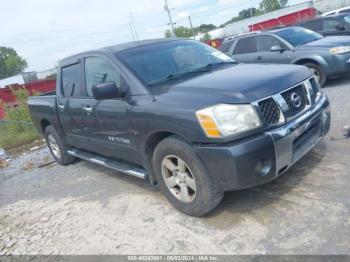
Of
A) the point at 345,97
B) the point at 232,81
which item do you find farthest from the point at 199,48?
the point at 345,97

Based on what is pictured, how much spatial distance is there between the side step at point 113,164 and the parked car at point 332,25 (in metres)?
9.14

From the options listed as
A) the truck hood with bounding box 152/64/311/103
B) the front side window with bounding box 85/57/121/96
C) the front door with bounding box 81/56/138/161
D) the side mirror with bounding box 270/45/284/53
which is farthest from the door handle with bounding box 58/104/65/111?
the side mirror with bounding box 270/45/284/53

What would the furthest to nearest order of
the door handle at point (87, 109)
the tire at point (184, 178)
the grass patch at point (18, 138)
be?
the grass patch at point (18, 138) → the door handle at point (87, 109) → the tire at point (184, 178)

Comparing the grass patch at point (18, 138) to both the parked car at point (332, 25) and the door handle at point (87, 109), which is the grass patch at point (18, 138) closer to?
the door handle at point (87, 109)

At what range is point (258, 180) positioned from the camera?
3.31m

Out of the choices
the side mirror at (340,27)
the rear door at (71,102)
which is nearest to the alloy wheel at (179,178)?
the rear door at (71,102)

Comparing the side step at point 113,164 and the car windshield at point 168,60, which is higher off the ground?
the car windshield at point 168,60

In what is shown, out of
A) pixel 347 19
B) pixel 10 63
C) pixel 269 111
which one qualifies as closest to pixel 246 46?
pixel 347 19

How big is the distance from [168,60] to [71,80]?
185 cm

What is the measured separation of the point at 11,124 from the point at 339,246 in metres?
11.5

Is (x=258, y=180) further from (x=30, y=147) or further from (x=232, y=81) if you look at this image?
(x=30, y=147)

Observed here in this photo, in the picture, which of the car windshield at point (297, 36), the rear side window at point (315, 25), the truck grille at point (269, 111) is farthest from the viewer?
the rear side window at point (315, 25)

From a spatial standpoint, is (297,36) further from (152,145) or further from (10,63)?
(10,63)

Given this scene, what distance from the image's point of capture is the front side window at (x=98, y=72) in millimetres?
4391
